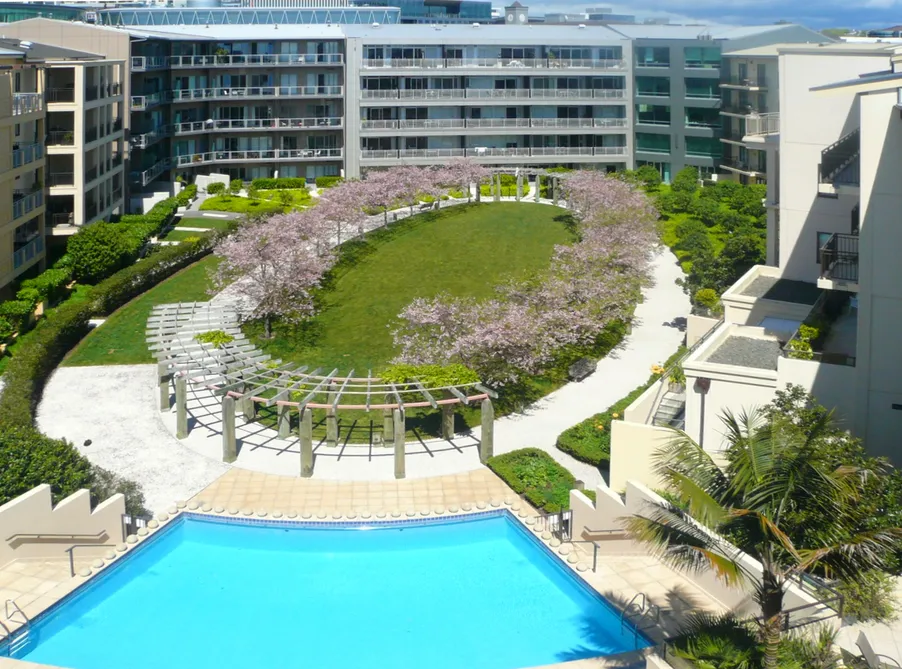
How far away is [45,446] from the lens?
27.9 m

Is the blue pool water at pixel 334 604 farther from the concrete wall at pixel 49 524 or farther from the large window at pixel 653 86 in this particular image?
the large window at pixel 653 86

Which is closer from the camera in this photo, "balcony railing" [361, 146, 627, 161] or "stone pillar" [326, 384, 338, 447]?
"stone pillar" [326, 384, 338, 447]

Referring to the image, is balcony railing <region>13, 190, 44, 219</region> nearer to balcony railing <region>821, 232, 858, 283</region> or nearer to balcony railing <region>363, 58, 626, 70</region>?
balcony railing <region>821, 232, 858, 283</region>

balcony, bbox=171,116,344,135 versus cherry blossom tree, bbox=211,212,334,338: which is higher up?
balcony, bbox=171,116,344,135

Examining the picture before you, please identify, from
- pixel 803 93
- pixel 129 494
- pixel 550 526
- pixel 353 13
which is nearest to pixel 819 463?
pixel 550 526

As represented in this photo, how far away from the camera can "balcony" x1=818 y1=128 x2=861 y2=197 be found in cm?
3064

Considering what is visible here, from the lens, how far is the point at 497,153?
81.6m

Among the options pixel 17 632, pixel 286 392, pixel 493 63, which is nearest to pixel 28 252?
pixel 286 392

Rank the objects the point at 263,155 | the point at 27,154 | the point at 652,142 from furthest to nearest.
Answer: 1. the point at 652,142
2. the point at 263,155
3. the point at 27,154

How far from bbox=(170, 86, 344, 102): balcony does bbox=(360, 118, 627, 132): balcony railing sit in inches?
147

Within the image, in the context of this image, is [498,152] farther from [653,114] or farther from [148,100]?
[148,100]

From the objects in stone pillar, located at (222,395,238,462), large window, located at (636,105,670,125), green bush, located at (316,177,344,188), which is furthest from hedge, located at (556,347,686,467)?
large window, located at (636,105,670,125)

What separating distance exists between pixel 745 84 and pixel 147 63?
41606 millimetres

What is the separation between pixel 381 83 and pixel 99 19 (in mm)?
31269
